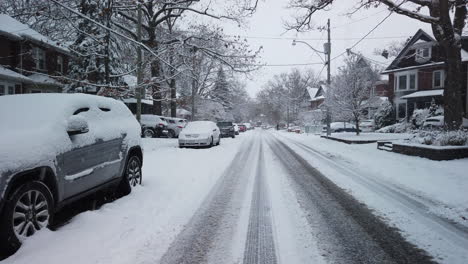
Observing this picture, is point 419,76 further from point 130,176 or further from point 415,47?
point 130,176

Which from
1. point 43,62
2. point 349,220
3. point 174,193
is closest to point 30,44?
point 43,62

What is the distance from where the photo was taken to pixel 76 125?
4141mm

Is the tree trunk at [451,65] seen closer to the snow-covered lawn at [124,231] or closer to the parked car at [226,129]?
the snow-covered lawn at [124,231]

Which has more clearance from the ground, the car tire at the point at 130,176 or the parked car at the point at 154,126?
the parked car at the point at 154,126

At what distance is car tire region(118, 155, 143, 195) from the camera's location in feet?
19.0

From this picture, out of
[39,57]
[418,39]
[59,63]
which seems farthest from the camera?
[418,39]

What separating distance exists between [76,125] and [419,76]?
35.1 meters

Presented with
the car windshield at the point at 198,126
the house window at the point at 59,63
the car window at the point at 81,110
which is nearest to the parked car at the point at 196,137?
the car windshield at the point at 198,126

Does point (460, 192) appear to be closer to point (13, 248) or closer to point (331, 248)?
point (331, 248)

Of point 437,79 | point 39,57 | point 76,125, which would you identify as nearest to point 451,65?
point 76,125

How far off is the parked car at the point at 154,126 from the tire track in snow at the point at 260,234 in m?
19.4

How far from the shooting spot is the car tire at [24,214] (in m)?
3.13

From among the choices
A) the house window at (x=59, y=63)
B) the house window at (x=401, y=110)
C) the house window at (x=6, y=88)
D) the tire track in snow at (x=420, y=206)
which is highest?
the house window at (x=59, y=63)

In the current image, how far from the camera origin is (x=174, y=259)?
10.5 ft
